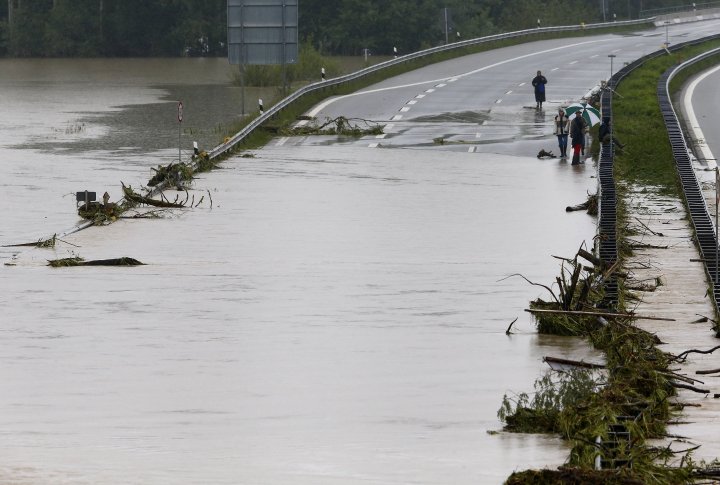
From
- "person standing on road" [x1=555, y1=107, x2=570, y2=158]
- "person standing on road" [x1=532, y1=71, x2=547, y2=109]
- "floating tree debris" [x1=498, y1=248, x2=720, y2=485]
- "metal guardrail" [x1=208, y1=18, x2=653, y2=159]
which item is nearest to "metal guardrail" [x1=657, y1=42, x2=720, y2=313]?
"floating tree debris" [x1=498, y1=248, x2=720, y2=485]

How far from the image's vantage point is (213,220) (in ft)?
113

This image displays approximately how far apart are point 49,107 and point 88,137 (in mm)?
14622

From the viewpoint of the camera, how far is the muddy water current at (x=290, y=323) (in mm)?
15555

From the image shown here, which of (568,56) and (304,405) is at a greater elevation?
(568,56)

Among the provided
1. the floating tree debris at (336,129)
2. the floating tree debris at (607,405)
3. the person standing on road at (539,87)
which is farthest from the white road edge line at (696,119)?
the floating tree debris at (607,405)

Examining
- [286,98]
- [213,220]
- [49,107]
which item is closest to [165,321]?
[213,220]

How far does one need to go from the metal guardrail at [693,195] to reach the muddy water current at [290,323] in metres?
2.24

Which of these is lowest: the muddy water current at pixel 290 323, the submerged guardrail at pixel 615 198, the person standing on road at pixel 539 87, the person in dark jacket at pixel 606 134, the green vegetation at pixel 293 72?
the muddy water current at pixel 290 323

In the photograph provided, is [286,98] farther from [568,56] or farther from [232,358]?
[232,358]

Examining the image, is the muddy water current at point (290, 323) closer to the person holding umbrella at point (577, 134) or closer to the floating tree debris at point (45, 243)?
the floating tree debris at point (45, 243)

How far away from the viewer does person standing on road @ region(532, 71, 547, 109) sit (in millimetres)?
55625

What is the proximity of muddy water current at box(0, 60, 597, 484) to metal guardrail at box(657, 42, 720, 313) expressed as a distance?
2.24m

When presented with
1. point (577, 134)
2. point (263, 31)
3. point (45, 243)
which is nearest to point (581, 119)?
point (577, 134)

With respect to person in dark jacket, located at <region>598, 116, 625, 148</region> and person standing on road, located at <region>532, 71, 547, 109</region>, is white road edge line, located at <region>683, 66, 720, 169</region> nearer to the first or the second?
person in dark jacket, located at <region>598, 116, 625, 148</region>
